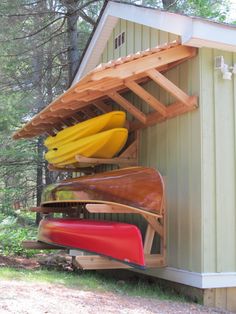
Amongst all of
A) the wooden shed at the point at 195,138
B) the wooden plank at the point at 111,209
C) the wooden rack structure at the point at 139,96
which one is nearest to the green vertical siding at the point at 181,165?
the wooden shed at the point at 195,138

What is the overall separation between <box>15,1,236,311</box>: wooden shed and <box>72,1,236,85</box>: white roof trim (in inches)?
0.5

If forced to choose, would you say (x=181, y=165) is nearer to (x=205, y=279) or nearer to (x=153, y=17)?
(x=205, y=279)

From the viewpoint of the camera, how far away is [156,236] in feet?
23.9

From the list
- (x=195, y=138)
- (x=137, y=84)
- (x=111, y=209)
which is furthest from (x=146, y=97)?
(x=111, y=209)

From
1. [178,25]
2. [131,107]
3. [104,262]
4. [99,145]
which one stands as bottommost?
[104,262]

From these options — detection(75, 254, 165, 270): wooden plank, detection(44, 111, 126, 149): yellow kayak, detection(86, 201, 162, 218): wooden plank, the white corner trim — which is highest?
detection(44, 111, 126, 149): yellow kayak

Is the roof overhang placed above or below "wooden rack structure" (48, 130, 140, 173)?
above

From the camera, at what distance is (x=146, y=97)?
22.9 ft

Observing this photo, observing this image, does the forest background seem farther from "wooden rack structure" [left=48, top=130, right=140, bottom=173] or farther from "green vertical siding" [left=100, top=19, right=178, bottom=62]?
"wooden rack structure" [left=48, top=130, right=140, bottom=173]

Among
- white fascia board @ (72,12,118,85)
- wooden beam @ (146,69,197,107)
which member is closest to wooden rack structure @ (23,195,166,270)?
wooden beam @ (146,69,197,107)

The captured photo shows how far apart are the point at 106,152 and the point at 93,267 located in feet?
7.58

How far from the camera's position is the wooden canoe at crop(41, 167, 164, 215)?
6.49m

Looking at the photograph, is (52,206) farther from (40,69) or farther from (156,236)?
(40,69)

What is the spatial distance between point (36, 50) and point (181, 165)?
31.8ft
